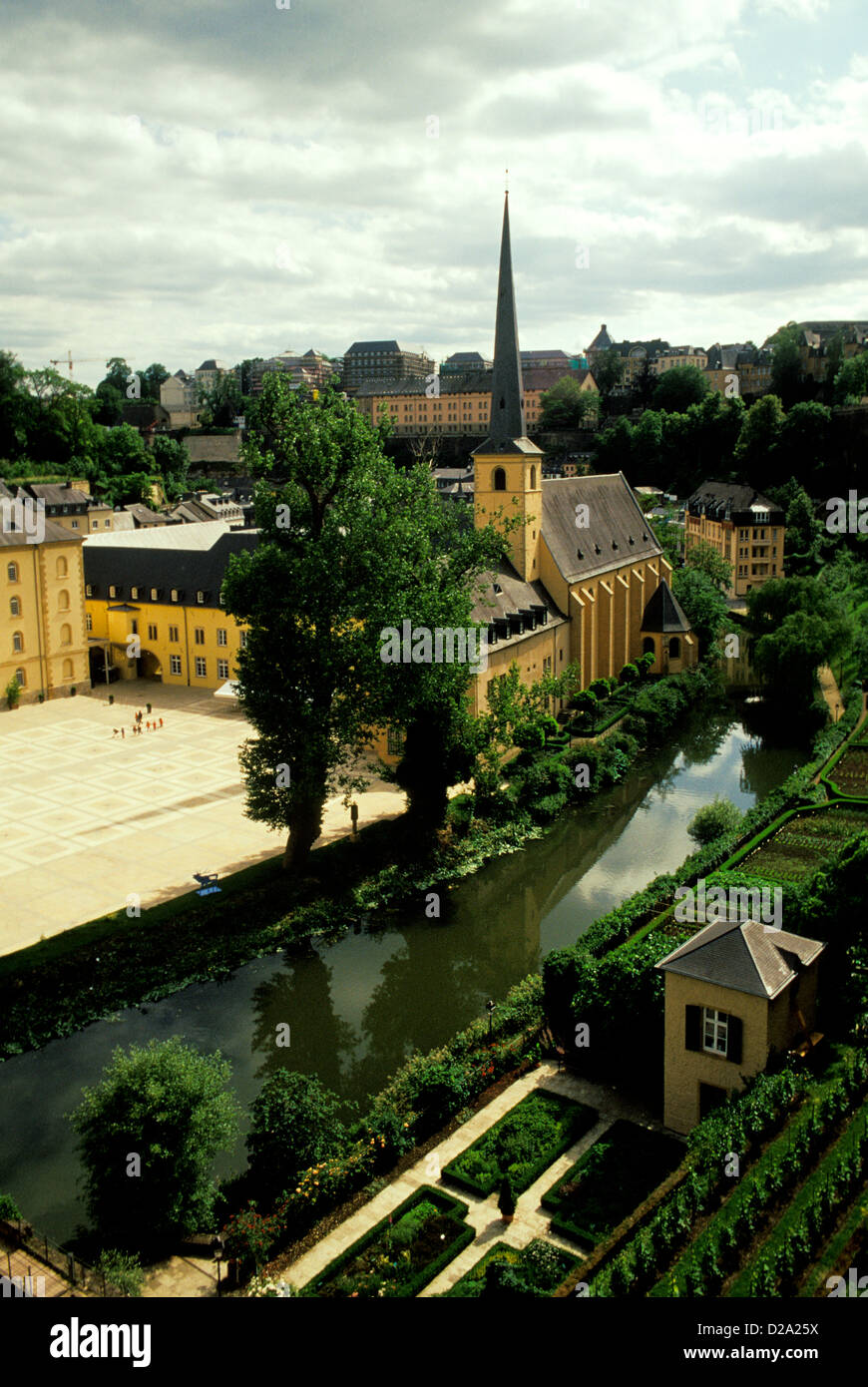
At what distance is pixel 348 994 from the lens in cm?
2466

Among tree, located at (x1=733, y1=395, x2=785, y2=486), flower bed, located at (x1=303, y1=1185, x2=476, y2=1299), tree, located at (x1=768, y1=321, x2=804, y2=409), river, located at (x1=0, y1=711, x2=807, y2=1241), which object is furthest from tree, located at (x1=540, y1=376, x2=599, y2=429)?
flower bed, located at (x1=303, y1=1185, x2=476, y2=1299)

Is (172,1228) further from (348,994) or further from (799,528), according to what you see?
(799,528)

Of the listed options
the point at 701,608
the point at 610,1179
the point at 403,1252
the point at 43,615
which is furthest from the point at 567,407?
the point at 403,1252

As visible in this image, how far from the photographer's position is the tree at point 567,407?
5217 inches

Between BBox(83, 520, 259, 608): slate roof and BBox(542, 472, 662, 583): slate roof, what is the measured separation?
577 inches

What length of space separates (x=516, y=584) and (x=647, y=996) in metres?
28.9

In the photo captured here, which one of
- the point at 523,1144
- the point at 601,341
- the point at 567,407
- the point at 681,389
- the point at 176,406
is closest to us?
the point at 523,1144

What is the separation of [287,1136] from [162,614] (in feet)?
130

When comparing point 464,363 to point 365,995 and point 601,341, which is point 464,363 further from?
point 365,995

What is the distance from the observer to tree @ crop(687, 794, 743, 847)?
107 ft

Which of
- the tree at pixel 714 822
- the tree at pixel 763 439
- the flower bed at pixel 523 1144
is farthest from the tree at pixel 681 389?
the flower bed at pixel 523 1144

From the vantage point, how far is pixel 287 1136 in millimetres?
17250
